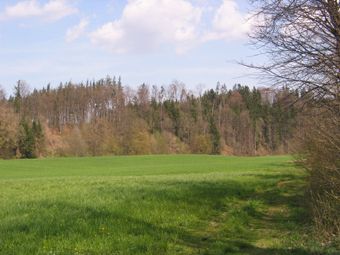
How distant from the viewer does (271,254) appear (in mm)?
8383

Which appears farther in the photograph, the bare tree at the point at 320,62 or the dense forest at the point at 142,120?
the dense forest at the point at 142,120

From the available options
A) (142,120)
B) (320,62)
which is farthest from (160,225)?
(142,120)

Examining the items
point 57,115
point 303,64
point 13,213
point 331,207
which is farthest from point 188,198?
point 57,115

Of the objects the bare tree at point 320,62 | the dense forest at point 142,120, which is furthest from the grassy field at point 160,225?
the dense forest at point 142,120

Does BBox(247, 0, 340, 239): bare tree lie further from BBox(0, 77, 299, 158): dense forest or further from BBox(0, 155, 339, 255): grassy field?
BBox(0, 77, 299, 158): dense forest

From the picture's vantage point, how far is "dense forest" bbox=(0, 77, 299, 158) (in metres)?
105

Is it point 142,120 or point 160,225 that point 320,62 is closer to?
point 160,225

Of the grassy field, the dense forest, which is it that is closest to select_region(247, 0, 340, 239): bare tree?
the grassy field

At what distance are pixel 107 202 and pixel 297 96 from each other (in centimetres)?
757

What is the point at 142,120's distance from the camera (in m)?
114

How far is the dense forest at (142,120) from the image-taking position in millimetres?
104625

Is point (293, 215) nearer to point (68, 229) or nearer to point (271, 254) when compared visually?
point (271, 254)

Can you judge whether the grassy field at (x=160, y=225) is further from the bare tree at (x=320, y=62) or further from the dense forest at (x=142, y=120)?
the dense forest at (x=142, y=120)

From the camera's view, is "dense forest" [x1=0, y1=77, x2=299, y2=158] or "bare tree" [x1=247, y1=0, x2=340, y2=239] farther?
"dense forest" [x1=0, y1=77, x2=299, y2=158]
